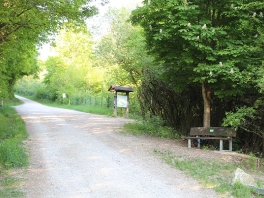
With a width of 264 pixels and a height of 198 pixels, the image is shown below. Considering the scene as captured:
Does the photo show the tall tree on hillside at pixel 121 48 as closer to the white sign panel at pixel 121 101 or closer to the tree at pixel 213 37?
the white sign panel at pixel 121 101

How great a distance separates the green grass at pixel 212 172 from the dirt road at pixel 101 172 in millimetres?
271

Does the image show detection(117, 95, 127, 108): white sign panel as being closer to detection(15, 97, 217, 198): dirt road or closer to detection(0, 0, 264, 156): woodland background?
detection(0, 0, 264, 156): woodland background

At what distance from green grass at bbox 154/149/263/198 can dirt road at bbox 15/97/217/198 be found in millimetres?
271

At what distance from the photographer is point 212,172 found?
7297 millimetres

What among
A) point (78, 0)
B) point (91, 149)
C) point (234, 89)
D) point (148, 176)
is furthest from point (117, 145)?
point (78, 0)

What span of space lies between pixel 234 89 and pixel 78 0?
6.15 m

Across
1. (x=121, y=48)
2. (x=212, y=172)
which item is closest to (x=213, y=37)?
(x=212, y=172)

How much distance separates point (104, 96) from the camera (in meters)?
30.6

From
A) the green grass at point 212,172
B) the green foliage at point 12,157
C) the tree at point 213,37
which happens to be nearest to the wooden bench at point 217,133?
the tree at point 213,37

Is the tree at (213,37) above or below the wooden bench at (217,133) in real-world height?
above

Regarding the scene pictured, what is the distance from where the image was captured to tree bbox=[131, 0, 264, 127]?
29.6 ft

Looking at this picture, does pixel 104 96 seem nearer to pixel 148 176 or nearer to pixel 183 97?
pixel 183 97

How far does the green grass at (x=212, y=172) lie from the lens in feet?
19.0

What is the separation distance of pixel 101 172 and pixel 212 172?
109 inches
